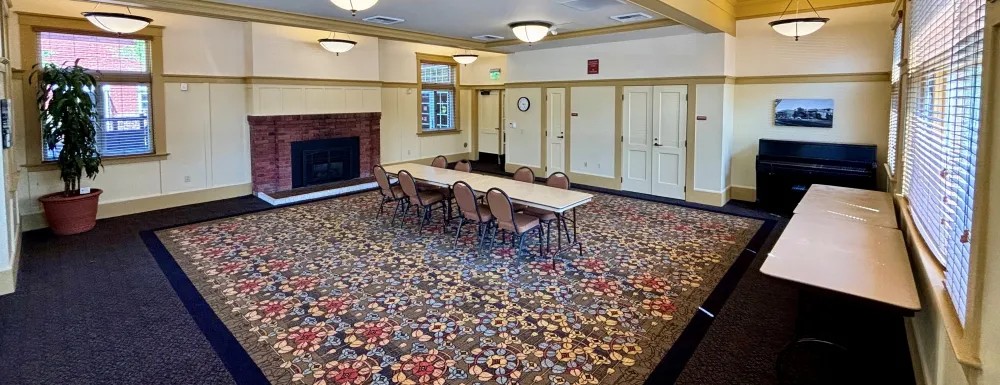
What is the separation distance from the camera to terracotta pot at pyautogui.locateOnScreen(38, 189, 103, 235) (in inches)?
242

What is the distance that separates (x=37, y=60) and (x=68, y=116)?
0.99m

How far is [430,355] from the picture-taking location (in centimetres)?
335

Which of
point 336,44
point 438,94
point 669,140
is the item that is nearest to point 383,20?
point 336,44

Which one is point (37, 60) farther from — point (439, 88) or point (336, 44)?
point (439, 88)

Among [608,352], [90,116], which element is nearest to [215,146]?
[90,116]

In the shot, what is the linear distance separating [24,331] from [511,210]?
3.83m

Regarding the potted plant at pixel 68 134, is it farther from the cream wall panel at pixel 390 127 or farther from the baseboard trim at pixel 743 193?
the baseboard trim at pixel 743 193

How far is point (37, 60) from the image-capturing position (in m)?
6.34

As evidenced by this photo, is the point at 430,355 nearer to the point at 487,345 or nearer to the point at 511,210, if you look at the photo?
the point at 487,345

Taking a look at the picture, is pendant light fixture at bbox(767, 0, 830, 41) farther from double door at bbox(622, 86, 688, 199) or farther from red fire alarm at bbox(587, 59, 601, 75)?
red fire alarm at bbox(587, 59, 601, 75)

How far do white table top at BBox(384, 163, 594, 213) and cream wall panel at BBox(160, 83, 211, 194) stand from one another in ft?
10.1

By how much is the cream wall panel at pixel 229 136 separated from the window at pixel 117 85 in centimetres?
86

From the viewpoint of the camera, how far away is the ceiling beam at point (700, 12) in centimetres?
553

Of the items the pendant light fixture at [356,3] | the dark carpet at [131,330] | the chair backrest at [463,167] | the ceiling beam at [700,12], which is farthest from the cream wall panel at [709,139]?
the pendant light fixture at [356,3]
